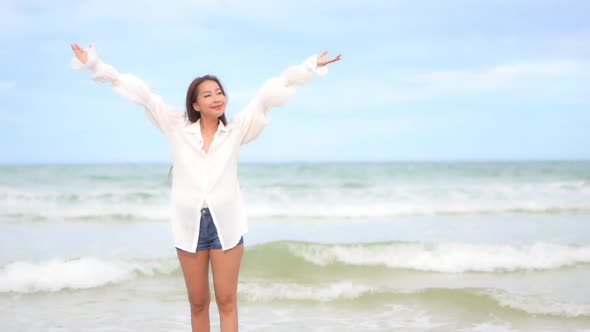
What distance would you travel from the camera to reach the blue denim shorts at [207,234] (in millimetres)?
3002

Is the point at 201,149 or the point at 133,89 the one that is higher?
the point at 133,89

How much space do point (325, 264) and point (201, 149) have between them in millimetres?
4679

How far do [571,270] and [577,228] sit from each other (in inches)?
160

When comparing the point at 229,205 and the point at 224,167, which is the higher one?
the point at 224,167

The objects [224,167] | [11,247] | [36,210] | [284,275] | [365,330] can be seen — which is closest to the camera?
[224,167]

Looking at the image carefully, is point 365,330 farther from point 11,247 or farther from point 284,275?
point 11,247

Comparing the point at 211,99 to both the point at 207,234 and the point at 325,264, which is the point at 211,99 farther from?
the point at 325,264

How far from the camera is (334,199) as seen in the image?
613 inches

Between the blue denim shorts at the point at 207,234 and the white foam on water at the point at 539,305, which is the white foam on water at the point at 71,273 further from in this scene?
the blue denim shorts at the point at 207,234

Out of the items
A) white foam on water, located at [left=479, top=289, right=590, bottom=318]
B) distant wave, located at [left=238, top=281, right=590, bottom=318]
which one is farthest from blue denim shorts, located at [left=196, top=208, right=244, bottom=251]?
white foam on water, located at [left=479, top=289, right=590, bottom=318]

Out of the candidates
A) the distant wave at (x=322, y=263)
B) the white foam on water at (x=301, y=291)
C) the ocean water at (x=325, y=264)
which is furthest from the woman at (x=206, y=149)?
the distant wave at (x=322, y=263)

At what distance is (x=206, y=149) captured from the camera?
304 cm

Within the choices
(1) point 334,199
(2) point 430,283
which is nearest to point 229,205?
(2) point 430,283

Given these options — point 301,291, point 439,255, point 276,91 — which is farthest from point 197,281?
point 439,255
